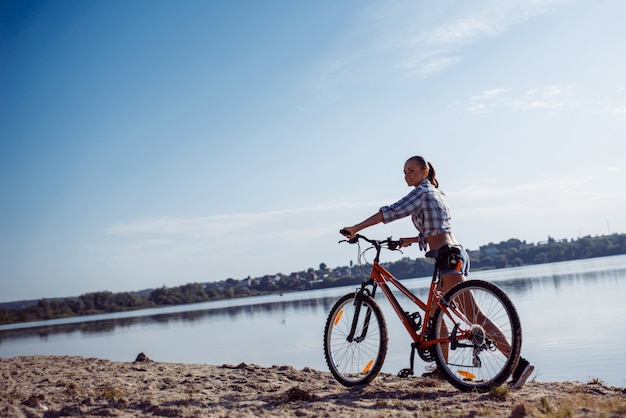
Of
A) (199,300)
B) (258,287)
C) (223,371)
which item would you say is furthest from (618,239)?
(223,371)

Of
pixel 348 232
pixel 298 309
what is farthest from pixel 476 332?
pixel 298 309

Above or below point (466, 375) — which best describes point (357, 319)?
above

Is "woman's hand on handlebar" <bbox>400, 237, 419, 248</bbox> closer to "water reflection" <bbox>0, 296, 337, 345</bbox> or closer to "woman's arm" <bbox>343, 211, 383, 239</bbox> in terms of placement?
"woman's arm" <bbox>343, 211, 383, 239</bbox>

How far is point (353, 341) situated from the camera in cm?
550

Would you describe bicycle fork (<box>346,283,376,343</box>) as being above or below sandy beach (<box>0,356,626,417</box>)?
above

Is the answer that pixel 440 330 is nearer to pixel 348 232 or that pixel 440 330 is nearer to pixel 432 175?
pixel 348 232

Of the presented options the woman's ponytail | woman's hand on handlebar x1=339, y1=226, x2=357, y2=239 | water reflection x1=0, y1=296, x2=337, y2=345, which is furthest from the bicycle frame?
water reflection x1=0, y1=296, x2=337, y2=345

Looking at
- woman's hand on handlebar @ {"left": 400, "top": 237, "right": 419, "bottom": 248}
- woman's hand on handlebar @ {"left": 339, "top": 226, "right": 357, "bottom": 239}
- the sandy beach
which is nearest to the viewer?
the sandy beach

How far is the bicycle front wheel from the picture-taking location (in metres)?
5.43

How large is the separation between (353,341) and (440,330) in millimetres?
955

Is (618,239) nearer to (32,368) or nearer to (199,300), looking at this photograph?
(199,300)

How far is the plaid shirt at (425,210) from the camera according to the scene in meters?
5.09

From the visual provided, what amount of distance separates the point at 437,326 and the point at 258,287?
10370 cm

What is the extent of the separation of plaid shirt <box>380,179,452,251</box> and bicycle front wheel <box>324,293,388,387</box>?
0.90m
